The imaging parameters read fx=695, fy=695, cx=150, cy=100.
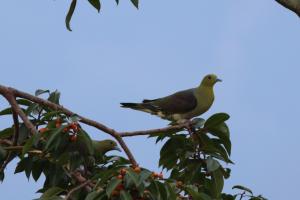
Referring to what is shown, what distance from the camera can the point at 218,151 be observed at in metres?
4.42

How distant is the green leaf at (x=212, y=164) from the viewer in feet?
14.0

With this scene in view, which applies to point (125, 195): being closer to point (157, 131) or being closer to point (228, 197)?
point (157, 131)

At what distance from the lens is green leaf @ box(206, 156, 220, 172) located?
4258 mm

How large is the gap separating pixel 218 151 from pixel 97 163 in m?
0.94

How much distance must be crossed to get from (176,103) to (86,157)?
11.1 feet

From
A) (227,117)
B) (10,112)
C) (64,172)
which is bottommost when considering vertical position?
(64,172)

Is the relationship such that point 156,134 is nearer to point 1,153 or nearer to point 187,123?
point 187,123

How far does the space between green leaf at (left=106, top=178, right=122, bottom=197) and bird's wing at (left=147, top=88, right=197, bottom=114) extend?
4161 millimetres

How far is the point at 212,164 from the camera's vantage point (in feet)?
14.1

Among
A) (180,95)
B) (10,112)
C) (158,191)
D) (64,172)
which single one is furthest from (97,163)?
(180,95)

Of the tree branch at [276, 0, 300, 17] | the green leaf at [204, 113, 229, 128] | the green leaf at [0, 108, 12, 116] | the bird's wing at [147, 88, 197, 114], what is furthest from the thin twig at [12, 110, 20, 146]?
the bird's wing at [147, 88, 197, 114]

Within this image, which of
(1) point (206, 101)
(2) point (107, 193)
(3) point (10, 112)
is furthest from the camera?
(1) point (206, 101)

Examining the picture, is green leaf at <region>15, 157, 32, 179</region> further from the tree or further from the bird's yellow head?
the bird's yellow head

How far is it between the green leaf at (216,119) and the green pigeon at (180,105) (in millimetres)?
2888
